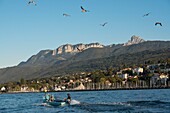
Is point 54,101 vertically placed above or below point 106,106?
above

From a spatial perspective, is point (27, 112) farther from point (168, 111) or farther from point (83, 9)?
point (83, 9)

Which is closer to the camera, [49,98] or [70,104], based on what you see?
[70,104]

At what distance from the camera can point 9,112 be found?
66.1 meters

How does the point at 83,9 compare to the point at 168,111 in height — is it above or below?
above

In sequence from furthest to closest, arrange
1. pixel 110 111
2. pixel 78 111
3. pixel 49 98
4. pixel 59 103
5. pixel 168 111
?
pixel 49 98 < pixel 59 103 < pixel 78 111 < pixel 110 111 < pixel 168 111

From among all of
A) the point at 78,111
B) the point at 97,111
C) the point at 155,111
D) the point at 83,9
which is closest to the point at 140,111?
the point at 155,111

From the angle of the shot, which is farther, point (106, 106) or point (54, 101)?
point (54, 101)

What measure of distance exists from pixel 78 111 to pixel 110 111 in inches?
237

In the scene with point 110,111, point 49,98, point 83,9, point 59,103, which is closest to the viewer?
point 83,9

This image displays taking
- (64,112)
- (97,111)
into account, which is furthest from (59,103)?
(97,111)

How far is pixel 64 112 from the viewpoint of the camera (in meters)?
61.3

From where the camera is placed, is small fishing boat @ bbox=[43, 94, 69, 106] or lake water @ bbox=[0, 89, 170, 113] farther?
small fishing boat @ bbox=[43, 94, 69, 106]

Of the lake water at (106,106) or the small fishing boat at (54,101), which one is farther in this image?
the small fishing boat at (54,101)

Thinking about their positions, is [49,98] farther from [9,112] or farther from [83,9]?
[83,9]
